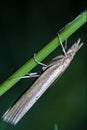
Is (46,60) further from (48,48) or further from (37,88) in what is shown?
(48,48)

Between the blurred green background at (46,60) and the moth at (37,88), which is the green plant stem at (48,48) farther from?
the blurred green background at (46,60)

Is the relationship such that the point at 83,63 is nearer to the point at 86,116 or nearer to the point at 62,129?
the point at 86,116

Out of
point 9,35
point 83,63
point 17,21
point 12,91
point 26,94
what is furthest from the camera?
point 17,21

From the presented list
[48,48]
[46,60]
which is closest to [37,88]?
[48,48]

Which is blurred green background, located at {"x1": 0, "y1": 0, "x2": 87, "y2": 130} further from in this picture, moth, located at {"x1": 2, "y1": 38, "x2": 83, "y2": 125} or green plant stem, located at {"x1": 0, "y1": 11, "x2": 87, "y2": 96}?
green plant stem, located at {"x1": 0, "y1": 11, "x2": 87, "y2": 96}

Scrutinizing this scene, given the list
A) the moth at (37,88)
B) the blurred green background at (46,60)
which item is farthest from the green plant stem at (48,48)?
the blurred green background at (46,60)

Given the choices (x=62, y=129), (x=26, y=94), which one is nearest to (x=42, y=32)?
(x=62, y=129)

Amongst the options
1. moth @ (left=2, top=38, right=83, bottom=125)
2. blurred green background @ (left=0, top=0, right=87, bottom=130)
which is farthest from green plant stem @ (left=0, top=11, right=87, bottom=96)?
blurred green background @ (left=0, top=0, right=87, bottom=130)
